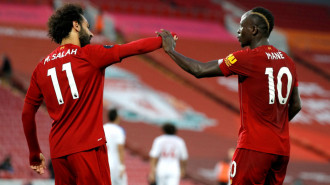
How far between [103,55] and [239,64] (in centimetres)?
100

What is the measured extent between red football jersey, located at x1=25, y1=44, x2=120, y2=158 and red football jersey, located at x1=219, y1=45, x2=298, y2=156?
942 millimetres

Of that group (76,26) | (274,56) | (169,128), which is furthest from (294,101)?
(169,128)

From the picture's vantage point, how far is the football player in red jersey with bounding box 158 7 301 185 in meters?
3.96

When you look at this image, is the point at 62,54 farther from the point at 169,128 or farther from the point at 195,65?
the point at 169,128

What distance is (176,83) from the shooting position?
1811 centimetres

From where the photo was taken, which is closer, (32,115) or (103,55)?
(103,55)

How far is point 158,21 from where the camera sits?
21.0 metres

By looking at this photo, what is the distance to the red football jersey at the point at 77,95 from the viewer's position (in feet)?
12.8

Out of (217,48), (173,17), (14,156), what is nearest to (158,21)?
(173,17)

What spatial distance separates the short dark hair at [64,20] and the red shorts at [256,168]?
158 centimetres

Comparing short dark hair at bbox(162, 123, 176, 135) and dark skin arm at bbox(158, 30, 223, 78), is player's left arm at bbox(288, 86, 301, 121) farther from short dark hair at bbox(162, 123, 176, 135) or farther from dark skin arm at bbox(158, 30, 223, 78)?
short dark hair at bbox(162, 123, 176, 135)

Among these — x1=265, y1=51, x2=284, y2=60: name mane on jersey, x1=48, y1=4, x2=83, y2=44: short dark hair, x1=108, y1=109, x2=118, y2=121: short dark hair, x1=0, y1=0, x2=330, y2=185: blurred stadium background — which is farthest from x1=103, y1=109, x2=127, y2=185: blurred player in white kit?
x1=265, y1=51, x2=284, y2=60: name mane on jersey

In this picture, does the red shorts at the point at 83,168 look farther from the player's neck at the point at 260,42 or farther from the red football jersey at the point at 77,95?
the player's neck at the point at 260,42

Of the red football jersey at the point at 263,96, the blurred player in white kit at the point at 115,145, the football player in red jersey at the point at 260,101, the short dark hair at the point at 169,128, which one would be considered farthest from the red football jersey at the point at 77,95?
the short dark hair at the point at 169,128
